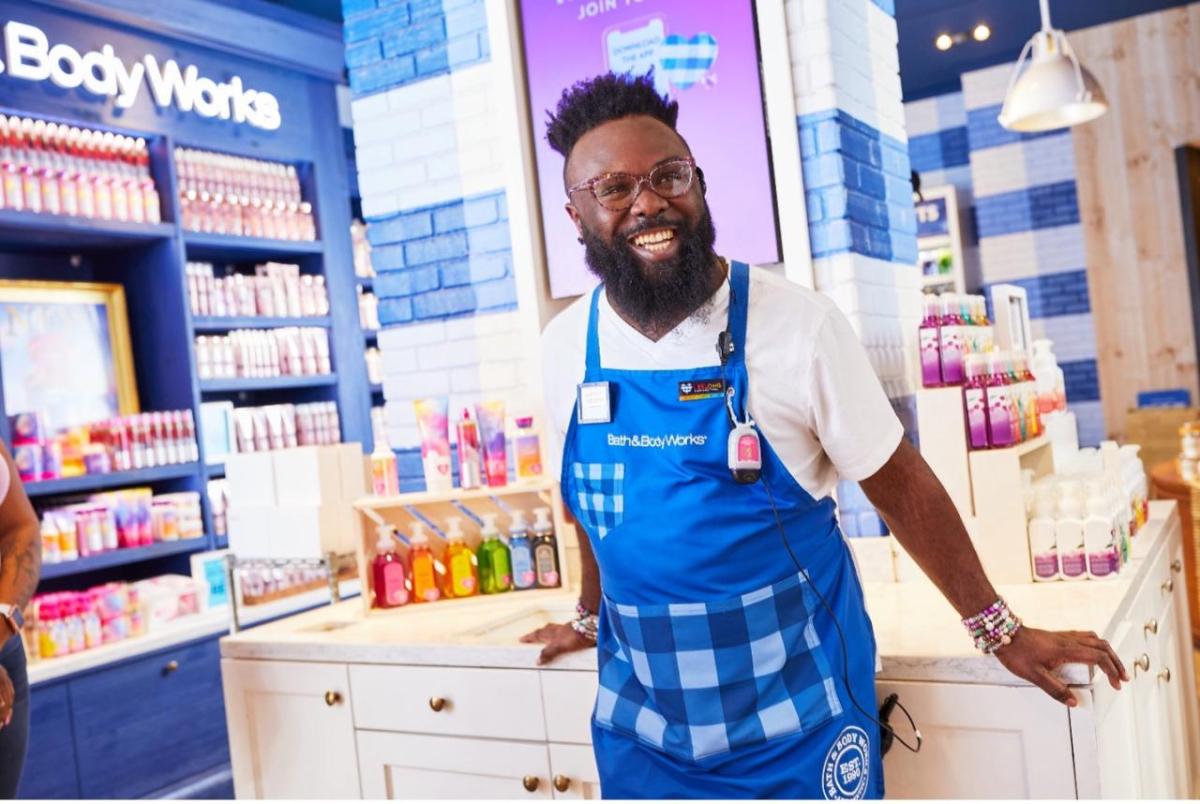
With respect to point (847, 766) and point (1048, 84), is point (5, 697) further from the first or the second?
point (1048, 84)

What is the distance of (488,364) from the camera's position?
3.30 meters

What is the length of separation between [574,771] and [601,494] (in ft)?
2.96

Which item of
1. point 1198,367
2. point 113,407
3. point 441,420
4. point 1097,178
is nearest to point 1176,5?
point 1097,178

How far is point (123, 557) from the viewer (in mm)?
4676

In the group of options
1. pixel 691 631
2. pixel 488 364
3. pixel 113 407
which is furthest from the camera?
pixel 113 407

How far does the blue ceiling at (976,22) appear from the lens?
698 centimetres

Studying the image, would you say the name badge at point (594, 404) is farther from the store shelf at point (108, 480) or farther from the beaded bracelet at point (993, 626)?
the store shelf at point (108, 480)

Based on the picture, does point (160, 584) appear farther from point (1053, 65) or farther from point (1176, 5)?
point (1176, 5)

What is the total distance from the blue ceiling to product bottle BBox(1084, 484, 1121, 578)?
5221mm

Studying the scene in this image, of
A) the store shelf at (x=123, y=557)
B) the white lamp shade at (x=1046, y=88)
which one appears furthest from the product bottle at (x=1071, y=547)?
the store shelf at (x=123, y=557)

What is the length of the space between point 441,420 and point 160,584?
2245 mm

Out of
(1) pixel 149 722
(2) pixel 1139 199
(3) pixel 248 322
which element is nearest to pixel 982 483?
(1) pixel 149 722

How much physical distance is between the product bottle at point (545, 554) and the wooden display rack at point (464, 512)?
0.02m

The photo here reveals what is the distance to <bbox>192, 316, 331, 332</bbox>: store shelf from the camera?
5.16 metres
